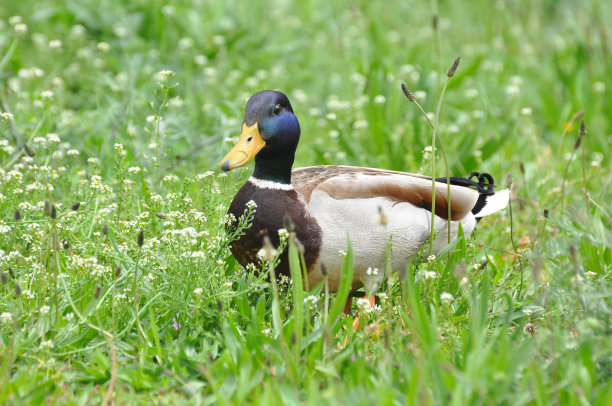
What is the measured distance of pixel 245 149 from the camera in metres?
3.19

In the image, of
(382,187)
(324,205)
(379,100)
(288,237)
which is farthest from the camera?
(379,100)

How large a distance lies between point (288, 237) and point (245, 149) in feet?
1.37

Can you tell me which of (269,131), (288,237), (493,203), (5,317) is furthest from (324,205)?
(5,317)

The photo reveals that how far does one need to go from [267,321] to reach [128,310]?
0.60m

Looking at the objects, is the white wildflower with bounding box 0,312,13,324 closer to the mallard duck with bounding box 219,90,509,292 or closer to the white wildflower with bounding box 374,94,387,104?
the mallard duck with bounding box 219,90,509,292

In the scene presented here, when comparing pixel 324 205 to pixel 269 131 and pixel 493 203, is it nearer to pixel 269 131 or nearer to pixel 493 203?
pixel 269 131

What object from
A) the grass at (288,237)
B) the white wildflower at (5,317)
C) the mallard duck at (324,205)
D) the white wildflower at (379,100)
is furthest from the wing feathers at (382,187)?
the white wildflower at (379,100)

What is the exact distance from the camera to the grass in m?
2.55

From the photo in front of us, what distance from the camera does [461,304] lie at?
3.24 meters

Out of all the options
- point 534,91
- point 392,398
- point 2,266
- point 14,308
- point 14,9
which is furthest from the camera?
point 14,9

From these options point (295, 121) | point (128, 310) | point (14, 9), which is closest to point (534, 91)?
point (295, 121)

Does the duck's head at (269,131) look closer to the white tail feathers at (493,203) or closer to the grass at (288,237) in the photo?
the grass at (288,237)

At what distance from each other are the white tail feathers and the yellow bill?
1164 millimetres

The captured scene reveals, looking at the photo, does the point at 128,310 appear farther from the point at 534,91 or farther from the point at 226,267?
the point at 534,91
